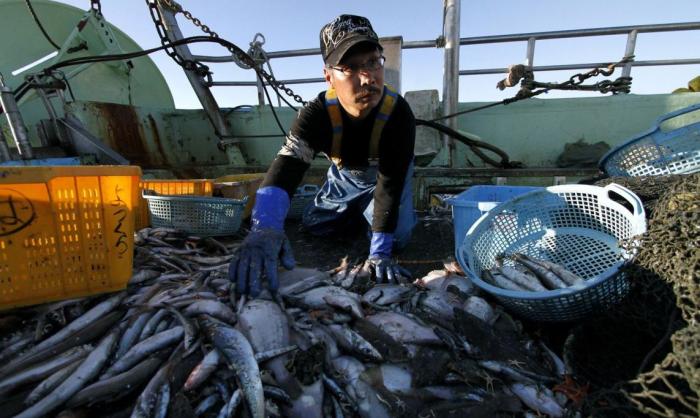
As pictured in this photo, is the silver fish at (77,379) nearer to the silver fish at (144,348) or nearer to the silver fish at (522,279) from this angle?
the silver fish at (144,348)

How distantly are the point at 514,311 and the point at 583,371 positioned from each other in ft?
1.59

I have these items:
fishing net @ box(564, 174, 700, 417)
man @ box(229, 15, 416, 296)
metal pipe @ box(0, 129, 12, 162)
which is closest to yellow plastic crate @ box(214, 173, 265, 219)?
man @ box(229, 15, 416, 296)

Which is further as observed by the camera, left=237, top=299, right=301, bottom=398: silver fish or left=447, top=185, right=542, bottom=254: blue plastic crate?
left=447, top=185, right=542, bottom=254: blue plastic crate

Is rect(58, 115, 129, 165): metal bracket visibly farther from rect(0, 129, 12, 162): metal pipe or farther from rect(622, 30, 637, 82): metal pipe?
rect(622, 30, 637, 82): metal pipe

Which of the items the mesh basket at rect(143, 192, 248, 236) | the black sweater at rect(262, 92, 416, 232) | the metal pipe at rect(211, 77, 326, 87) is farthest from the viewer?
the metal pipe at rect(211, 77, 326, 87)

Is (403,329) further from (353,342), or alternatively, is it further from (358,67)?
(358,67)

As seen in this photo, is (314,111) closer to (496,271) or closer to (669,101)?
(496,271)

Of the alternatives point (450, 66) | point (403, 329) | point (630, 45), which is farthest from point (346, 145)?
point (630, 45)

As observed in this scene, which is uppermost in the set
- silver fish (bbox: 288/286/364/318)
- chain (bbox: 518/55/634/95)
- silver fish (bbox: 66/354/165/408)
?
chain (bbox: 518/55/634/95)

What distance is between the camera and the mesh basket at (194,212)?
362 cm

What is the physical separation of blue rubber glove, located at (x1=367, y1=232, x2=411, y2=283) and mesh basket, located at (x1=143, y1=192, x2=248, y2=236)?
5.88 feet

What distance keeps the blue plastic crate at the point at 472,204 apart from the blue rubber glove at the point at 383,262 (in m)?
0.58

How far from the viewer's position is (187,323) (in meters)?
1.85

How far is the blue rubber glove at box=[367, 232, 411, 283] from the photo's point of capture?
286 cm
